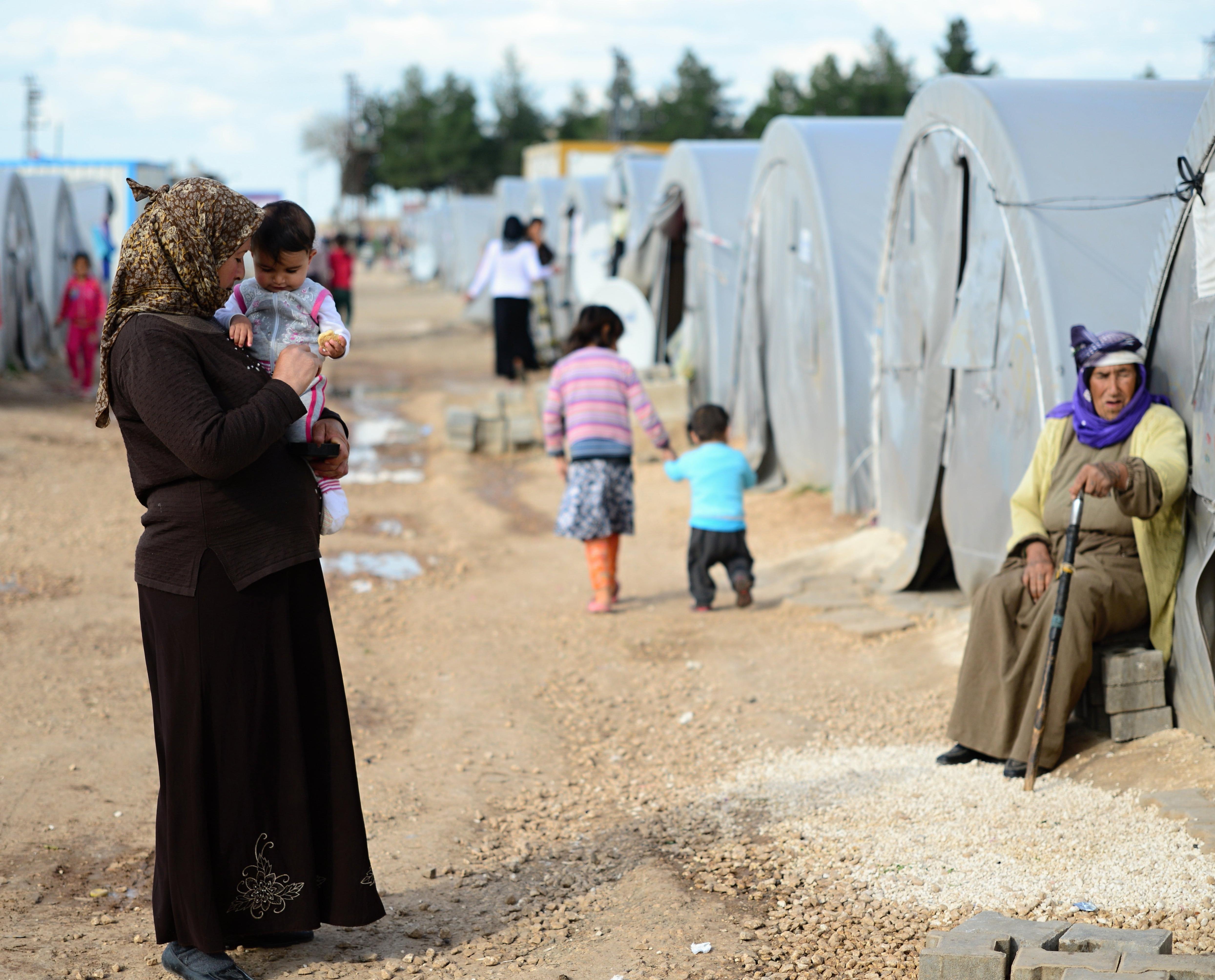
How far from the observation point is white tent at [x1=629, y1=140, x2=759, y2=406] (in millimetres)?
11664

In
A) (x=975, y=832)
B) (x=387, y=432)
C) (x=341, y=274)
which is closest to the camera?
(x=975, y=832)

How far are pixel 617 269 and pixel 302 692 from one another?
13.2 meters

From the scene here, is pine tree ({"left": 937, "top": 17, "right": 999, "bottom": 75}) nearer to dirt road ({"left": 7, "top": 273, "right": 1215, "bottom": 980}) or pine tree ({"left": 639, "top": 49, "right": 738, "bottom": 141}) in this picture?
pine tree ({"left": 639, "top": 49, "right": 738, "bottom": 141})

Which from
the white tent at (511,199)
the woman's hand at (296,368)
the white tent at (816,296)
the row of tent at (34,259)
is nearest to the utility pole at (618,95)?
the white tent at (511,199)

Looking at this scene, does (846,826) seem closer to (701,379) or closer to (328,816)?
(328,816)

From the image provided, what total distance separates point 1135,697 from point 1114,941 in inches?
67.8

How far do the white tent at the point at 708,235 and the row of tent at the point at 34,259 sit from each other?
807 centimetres

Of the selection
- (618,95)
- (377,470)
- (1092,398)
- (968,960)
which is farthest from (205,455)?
(618,95)

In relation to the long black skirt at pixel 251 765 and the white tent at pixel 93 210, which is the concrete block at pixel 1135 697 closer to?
the long black skirt at pixel 251 765

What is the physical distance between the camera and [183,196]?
8.55 ft

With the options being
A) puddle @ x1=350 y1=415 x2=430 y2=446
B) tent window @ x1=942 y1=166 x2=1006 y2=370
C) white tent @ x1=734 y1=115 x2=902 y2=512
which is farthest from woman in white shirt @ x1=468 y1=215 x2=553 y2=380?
tent window @ x1=942 y1=166 x2=1006 y2=370

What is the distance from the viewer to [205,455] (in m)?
2.55

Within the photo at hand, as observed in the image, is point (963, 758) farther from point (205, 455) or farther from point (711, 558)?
point (205, 455)

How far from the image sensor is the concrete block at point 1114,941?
2613mm
